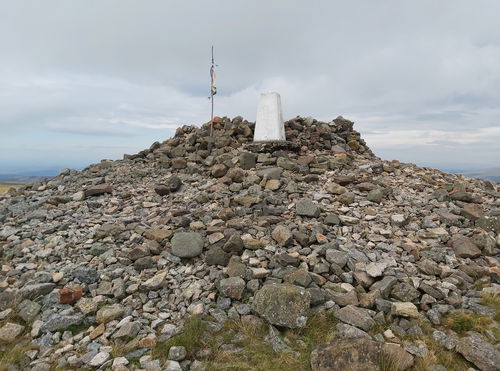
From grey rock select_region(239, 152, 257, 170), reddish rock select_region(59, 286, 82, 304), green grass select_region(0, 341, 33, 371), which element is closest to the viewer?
green grass select_region(0, 341, 33, 371)

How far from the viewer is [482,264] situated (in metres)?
8.16

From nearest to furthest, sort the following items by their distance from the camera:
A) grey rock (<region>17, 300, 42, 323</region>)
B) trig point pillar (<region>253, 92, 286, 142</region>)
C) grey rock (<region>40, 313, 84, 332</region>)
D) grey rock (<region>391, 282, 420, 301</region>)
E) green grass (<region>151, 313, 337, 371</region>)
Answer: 1. green grass (<region>151, 313, 337, 371</region>)
2. grey rock (<region>40, 313, 84, 332</region>)
3. grey rock (<region>17, 300, 42, 323</region>)
4. grey rock (<region>391, 282, 420, 301</region>)
5. trig point pillar (<region>253, 92, 286, 142</region>)

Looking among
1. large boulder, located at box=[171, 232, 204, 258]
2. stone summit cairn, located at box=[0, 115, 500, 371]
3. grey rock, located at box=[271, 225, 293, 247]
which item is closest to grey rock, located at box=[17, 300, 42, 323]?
stone summit cairn, located at box=[0, 115, 500, 371]

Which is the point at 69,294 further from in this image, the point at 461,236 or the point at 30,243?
the point at 461,236

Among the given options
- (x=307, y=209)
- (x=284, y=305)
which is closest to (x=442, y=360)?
(x=284, y=305)

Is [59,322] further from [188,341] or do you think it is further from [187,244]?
[187,244]

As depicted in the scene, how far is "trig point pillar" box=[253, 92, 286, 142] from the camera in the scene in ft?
52.1

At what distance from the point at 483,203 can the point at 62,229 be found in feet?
47.8

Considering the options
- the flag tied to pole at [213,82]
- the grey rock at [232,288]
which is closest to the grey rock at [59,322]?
the grey rock at [232,288]

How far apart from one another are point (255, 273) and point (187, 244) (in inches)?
82.5

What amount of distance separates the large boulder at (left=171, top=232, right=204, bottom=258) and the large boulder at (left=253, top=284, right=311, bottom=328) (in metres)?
2.44

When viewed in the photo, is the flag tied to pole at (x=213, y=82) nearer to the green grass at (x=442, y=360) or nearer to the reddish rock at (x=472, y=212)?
the reddish rock at (x=472, y=212)

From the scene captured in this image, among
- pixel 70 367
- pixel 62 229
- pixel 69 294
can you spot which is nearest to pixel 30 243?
pixel 62 229

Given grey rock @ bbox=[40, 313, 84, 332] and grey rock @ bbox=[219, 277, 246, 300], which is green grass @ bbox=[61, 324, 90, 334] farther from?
grey rock @ bbox=[219, 277, 246, 300]
